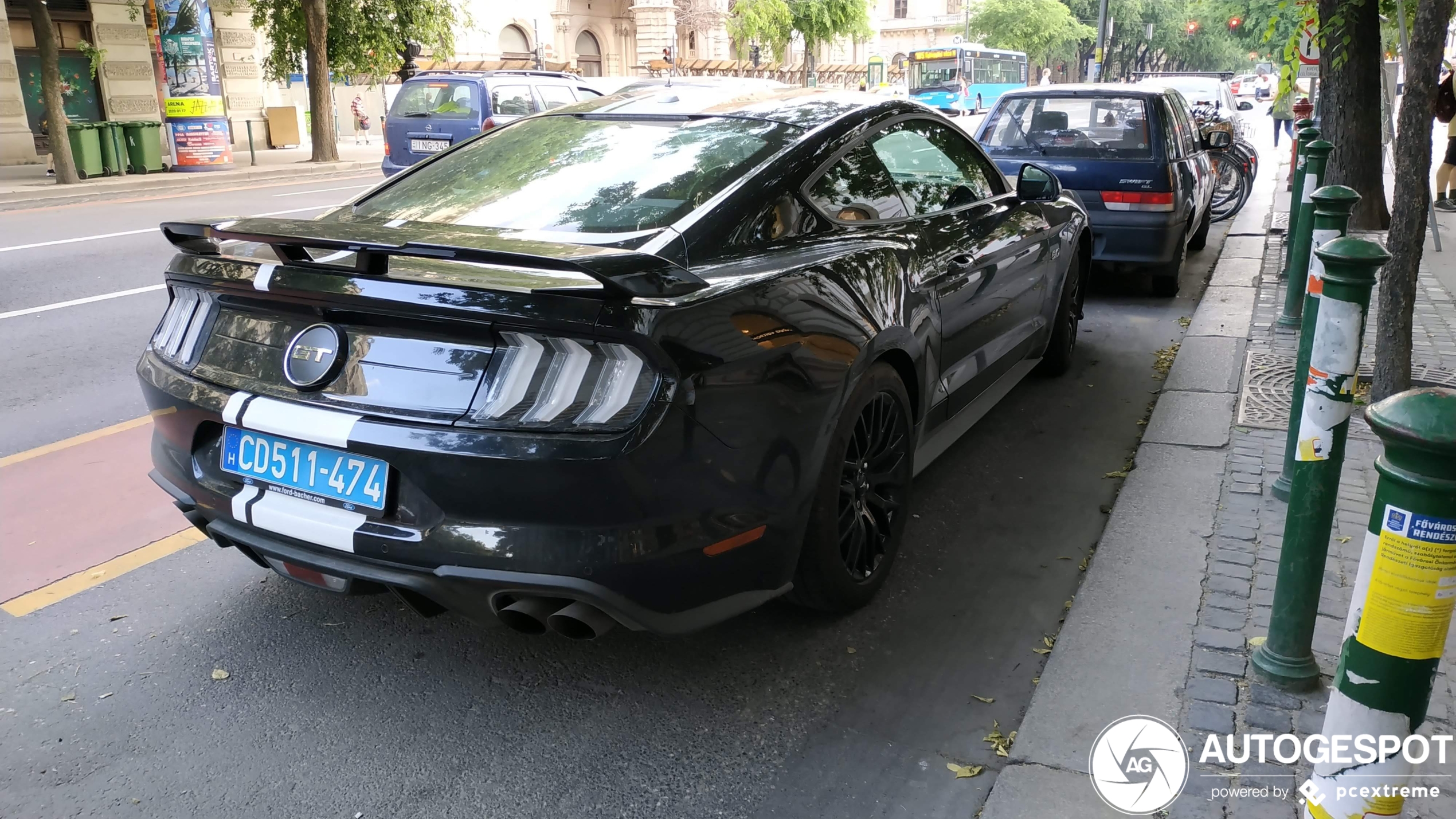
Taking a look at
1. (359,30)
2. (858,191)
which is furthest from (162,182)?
(858,191)

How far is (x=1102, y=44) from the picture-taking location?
38500mm

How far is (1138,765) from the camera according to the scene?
106 inches

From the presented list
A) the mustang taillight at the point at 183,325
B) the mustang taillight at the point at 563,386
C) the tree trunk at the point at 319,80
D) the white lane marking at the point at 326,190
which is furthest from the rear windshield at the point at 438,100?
the mustang taillight at the point at 563,386

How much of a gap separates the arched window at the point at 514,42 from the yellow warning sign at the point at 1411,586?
55.4 m

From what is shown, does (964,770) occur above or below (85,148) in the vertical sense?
below

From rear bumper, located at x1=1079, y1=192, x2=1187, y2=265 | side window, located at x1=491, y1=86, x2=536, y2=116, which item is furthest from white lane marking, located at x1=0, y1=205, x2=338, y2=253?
rear bumper, located at x1=1079, y1=192, x2=1187, y2=265

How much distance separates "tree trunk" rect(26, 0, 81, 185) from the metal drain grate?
1889 cm

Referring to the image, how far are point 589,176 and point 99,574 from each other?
7.27ft

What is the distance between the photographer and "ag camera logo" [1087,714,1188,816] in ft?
8.45

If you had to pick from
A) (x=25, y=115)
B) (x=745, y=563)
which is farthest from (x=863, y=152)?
(x=25, y=115)

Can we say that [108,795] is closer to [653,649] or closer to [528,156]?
[653,649]

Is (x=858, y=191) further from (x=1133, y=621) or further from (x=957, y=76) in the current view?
(x=957, y=76)

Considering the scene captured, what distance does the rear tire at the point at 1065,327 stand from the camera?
235 inches

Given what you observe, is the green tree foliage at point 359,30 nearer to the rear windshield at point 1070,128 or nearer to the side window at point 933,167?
the rear windshield at point 1070,128
